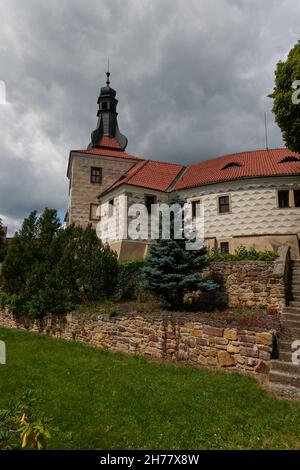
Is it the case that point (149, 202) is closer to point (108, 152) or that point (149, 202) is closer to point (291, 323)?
point (108, 152)

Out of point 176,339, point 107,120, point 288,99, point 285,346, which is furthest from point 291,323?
point 107,120

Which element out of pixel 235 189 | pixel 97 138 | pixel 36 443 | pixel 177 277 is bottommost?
→ pixel 36 443

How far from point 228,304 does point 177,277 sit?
282cm

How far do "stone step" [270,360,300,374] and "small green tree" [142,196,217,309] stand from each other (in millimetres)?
3984

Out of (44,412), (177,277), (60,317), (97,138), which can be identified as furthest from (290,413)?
(97,138)

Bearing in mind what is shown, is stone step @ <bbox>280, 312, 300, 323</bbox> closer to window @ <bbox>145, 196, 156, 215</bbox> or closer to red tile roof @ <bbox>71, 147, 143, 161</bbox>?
window @ <bbox>145, 196, 156, 215</bbox>

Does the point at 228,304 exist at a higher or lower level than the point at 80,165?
lower

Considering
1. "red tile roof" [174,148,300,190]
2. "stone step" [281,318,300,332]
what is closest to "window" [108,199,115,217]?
"red tile roof" [174,148,300,190]

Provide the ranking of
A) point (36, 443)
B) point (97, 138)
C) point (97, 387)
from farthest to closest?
point (97, 138) → point (97, 387) → point (36, 443)

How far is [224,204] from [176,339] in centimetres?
1339

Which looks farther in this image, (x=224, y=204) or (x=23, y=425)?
(x=224, y=204)

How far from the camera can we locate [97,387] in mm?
6840

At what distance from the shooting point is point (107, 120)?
33.3 metres
